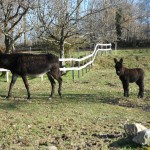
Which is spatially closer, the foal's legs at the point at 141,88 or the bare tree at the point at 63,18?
the foal's legs at the point at 141,88

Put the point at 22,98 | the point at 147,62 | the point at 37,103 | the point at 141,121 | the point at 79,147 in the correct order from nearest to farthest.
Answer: the point at 79,147 → the point at 141,121 → the point at 37,103 → the point at 22,98 → the point at 147,62

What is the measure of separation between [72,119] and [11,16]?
518 inches

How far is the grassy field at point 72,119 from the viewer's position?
6.67m

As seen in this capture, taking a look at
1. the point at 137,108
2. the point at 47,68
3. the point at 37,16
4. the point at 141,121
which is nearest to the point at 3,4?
the point at 37,16

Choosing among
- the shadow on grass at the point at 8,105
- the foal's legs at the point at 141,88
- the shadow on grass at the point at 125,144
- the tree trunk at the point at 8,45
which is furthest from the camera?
the tree trunk at the point at 8,45

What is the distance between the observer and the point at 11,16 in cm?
2081

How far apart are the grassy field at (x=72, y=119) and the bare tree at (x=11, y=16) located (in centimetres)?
718

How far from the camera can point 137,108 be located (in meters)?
11.2

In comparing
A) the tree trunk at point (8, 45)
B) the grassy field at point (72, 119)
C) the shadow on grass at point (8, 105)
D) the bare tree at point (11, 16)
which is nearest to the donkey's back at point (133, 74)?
the grassy field at point (72, 119)

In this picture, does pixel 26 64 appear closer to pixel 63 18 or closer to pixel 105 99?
pixel 105 99

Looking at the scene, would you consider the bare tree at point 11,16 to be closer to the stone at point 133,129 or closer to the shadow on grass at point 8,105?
the shadow on grass at point 8,105

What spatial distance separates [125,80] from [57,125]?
514 centimetres

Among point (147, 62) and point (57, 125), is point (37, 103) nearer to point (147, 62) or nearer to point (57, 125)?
point (57, 125)

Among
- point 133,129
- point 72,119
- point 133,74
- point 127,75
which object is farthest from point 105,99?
point 133,129
